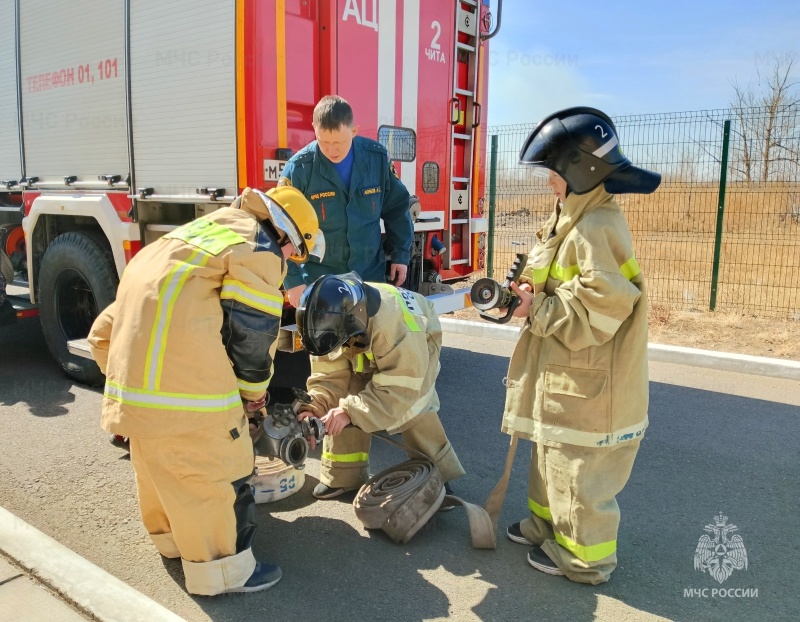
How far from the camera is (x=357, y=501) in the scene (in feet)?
10.5

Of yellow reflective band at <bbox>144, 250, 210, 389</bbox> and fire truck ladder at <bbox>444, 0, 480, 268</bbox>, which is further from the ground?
fire truck ladder at <bbox>444, 0, 480, 268</bbox>

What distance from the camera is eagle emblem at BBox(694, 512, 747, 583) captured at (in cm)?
288

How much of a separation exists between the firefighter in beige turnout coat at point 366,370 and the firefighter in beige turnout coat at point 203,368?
0.26 meters

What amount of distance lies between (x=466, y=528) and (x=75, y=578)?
1.67 meters

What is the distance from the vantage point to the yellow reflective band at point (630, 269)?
2588mm

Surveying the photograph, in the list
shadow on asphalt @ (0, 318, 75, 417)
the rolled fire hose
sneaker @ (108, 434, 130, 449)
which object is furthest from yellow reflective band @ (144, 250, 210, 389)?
shadow on asphalt @ (0, 318, 75, 417)

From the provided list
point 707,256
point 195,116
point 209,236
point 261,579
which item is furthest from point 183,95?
point 707,256

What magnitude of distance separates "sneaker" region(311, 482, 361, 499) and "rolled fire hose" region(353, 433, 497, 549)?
319 millimetres

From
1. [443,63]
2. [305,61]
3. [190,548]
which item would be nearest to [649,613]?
[190,548]

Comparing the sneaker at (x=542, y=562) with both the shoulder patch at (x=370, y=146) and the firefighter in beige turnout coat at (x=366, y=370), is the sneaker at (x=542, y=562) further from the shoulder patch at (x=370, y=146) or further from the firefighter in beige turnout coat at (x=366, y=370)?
the shoulder patch at (x=370, y=146)

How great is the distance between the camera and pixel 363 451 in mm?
3506

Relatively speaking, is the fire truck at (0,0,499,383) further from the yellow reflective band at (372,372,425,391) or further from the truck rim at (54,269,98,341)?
the yellow reflective band at (372,372,425,391)

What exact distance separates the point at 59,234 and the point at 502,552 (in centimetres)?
453

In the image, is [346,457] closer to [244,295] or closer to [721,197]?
[244,295]
